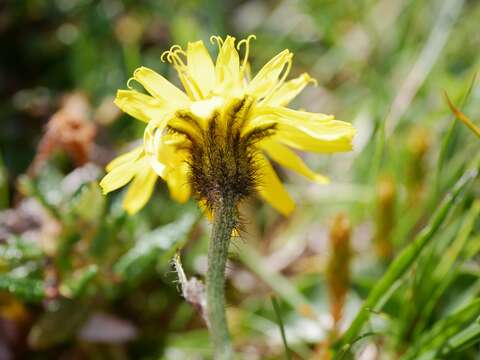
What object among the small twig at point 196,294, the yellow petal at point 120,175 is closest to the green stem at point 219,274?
the small twig at point 196,294

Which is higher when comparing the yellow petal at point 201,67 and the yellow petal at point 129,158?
the yellow petal at point 201,67

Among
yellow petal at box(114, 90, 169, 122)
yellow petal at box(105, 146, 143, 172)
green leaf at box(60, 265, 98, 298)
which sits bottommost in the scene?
green leaf at box(60, 265, 98, 298)

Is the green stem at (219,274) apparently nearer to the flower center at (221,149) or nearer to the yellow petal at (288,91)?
the flower center at (221,149)

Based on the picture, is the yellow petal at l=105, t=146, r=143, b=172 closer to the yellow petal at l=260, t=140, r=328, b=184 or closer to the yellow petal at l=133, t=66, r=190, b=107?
the yellow petal at l=133, t=66, r=190, b=107

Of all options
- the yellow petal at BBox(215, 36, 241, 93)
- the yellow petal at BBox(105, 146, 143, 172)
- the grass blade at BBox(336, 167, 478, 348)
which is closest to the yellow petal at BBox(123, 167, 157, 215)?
the yellow petal at BBox(105, 146, 143, 172)

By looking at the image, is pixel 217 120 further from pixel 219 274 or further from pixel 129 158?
pixel 219 274

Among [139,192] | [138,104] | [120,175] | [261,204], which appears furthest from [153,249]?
[261,204]
